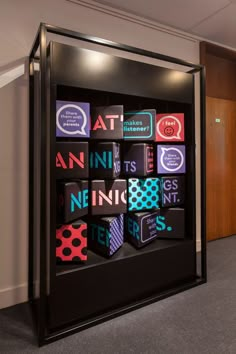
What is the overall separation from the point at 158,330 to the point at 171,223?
3.02 ft

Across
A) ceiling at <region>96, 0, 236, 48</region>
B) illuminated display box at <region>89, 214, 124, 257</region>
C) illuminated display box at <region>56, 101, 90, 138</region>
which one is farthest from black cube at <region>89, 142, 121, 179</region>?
ceiling at <region>96, 0, 236, 48</region>

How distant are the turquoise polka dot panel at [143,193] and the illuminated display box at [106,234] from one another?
6.5 inches

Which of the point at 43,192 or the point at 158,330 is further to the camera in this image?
the point at 158,330

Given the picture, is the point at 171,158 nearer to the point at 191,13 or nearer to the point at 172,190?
the point at 172,190

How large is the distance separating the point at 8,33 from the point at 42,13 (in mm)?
362

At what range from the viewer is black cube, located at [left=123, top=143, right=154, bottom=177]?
220 centimetres

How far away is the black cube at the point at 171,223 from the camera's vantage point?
7.86ft

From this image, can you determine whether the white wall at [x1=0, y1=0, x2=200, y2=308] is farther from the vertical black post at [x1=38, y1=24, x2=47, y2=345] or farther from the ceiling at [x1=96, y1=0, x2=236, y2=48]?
the ceiling at [x1=96, y1=0, x2=236, y2=48]

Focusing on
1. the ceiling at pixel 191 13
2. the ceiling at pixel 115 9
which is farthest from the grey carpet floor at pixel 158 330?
the ceiling at pixel 191 13

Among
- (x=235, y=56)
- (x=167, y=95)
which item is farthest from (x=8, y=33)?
(x=235, y=56)

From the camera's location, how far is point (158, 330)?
174cm

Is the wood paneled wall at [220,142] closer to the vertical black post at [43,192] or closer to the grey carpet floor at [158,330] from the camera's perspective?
the grey carpet floor at [158,330]

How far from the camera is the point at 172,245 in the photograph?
2262 millimetres

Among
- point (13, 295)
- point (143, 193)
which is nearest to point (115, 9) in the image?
point (143, 193)
